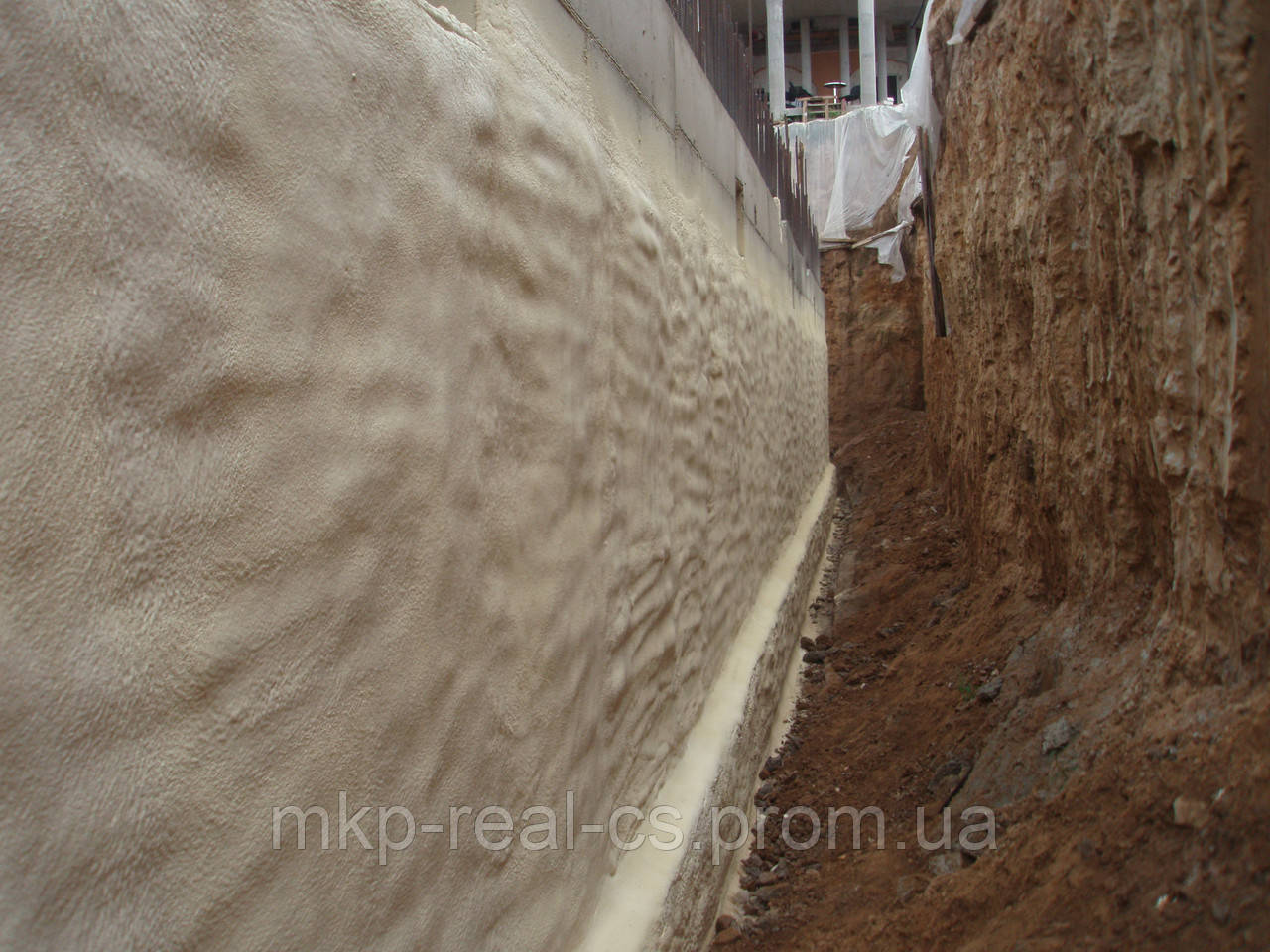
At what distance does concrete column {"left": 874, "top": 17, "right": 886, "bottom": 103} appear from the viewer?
84.7ft

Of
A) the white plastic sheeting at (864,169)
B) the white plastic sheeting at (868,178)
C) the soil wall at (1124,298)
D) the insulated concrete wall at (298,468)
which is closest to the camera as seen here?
the insulated concrete wall at (298,468)

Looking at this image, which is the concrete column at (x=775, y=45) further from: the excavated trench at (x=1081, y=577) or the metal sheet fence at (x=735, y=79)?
the excavated trench at (x=1081, y=577)

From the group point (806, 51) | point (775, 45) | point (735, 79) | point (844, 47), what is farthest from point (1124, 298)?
point (806, 51)

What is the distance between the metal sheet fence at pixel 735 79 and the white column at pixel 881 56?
2119 cm

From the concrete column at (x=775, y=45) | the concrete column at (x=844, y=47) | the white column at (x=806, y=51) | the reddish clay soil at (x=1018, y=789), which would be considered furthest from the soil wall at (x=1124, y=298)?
the concrete column at (x=844, y=47)

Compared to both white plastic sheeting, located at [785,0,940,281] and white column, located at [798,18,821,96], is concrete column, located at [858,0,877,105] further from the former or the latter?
white plastic sheeting, located at [785,0,940,281]

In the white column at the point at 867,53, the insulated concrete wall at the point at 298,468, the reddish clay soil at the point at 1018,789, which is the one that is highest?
the white column at the point at 867,53

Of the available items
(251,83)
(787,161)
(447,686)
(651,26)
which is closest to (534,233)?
(251,83)

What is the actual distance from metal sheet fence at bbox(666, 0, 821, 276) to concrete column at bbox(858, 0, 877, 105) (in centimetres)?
1709

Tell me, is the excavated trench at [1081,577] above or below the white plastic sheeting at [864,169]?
below

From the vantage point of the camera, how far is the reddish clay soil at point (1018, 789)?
174 cm

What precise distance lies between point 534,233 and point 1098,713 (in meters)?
2.12

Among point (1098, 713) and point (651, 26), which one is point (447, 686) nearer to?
point (1098, 713)

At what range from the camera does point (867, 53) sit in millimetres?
22766
